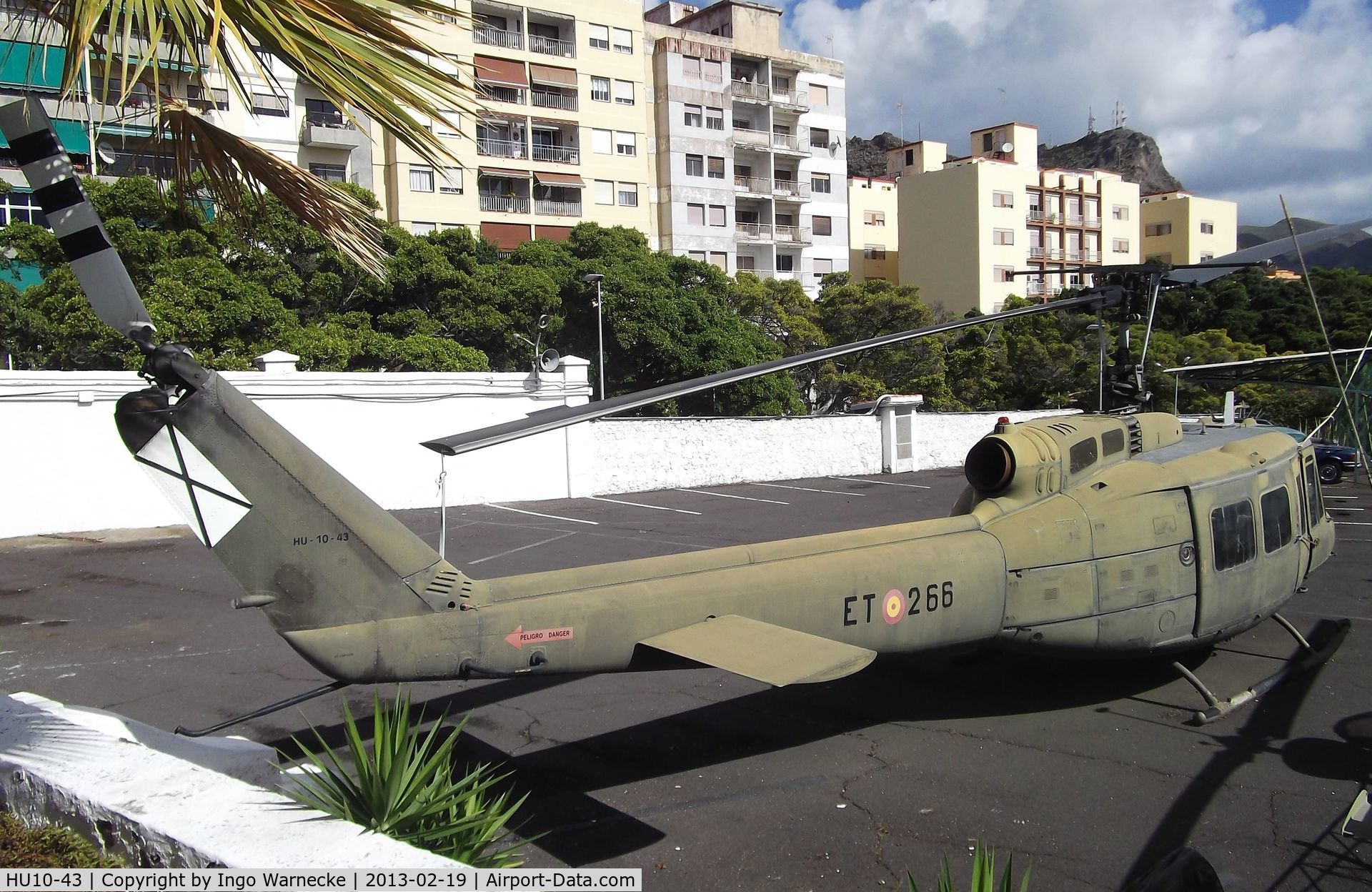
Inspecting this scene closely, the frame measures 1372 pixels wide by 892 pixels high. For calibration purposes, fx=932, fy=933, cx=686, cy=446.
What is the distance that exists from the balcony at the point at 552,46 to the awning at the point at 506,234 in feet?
31.1

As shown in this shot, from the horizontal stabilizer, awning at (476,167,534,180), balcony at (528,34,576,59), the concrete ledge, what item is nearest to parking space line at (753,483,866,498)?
the horizontal stabilizer

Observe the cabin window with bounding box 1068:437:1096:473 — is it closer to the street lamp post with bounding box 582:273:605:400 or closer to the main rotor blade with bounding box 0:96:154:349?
the main rotor blade with bounding box 0:96:154:349

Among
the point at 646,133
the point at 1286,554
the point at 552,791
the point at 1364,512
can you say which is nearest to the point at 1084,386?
the point at 1364,512

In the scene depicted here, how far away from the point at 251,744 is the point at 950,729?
494 centimetres

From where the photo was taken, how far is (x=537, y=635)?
5410mm

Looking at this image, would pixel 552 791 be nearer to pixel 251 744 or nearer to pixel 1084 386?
pixel 251 744

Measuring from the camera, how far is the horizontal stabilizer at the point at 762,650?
4711 mm

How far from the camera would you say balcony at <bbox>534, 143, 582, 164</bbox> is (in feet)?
160

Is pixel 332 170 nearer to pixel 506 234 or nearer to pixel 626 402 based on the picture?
pixel 506 234

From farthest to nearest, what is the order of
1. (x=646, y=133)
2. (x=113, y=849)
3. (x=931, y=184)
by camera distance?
(x=931, y=184)
(x=646, y=133)
(x=113, y=849)

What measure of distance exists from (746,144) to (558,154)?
1240 centimetres

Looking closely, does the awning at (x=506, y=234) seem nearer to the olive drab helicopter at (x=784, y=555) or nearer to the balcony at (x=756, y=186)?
the balcony at (x=756, y=186)

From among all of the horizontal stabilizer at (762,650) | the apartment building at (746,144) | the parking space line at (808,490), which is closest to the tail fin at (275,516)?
the horizontal stabilizer at (762,650)

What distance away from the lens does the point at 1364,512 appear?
20.0m
